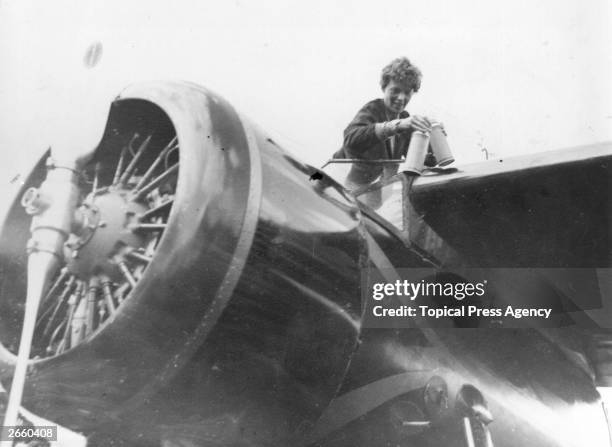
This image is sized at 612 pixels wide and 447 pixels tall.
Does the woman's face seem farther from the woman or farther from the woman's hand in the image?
the woman's hand

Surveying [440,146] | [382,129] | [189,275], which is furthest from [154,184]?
[440,146]

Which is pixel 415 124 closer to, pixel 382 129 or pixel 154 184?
pixel 382 129

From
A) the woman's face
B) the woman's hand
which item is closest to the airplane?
the woman's hand

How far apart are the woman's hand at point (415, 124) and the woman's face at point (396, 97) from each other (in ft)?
0.55

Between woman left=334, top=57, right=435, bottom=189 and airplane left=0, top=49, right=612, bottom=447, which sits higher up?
woman left=334, top=57, right=435, bottom=189

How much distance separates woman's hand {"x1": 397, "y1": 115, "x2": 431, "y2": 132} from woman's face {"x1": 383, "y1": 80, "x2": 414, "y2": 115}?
6.6 inches

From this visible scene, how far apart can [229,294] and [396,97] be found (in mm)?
920

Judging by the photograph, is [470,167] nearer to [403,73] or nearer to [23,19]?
[403,73]

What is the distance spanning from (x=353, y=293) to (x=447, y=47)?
0.75 metres

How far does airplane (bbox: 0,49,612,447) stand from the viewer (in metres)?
0.82

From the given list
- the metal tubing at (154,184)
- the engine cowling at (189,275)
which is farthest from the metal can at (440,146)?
the metal tubing at (154,184)

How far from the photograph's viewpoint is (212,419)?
35.3 inches

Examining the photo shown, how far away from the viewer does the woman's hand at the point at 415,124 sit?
136cm

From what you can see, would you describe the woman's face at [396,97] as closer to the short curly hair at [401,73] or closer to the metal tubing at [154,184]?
the short curly hair at [401,73]
